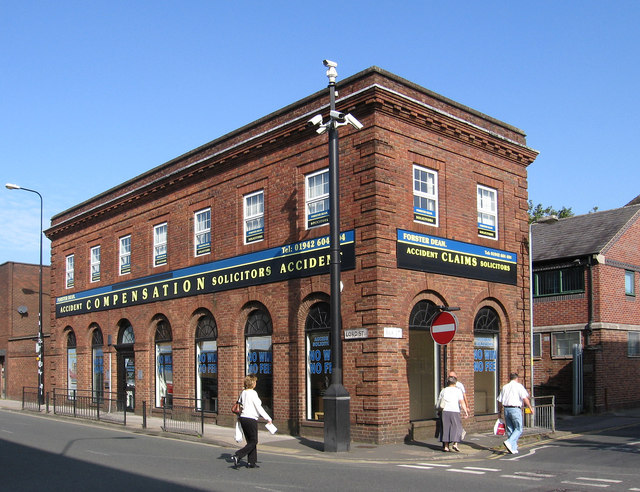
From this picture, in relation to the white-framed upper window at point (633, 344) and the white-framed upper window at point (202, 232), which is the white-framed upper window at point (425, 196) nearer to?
the white-framed upper window at point (202, 232)

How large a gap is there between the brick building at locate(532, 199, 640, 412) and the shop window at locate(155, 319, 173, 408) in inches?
576

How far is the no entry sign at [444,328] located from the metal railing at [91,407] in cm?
1164

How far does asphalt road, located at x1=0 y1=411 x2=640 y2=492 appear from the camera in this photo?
11.0 metres

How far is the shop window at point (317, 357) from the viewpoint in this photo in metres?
18.3

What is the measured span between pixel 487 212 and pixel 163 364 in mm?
12407

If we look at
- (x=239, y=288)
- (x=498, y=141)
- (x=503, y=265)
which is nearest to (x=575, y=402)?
(x=503, y=265)

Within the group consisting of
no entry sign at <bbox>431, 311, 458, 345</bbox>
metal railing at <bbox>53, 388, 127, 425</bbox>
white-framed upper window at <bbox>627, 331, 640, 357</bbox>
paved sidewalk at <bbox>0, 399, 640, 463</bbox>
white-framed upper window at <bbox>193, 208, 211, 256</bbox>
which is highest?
white-framed upper window at <bbox>193, 208, 211, 256</bbox>

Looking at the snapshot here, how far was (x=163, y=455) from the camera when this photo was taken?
1476cm

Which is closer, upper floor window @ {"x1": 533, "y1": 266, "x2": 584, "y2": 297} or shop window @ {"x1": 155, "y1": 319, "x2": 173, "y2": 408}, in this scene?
shop window @ {"x1": 155, "y1": 319, "x2": 173, "y2": 408}

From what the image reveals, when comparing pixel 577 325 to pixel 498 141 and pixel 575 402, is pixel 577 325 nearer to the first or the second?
pixel 575 402

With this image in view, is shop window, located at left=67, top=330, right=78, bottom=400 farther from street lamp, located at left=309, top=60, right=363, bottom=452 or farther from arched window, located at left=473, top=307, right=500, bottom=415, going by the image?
street lamp, located at left=309, top=60, right=363, bottom=452

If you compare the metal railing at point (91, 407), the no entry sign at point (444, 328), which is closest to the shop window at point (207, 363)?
the metal railing at point (91, 407)

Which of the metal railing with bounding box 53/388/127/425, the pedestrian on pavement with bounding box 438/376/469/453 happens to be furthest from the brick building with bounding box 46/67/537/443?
the pedestrian on pavement with bounding box 438/376/469/453

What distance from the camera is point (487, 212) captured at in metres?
20.6
